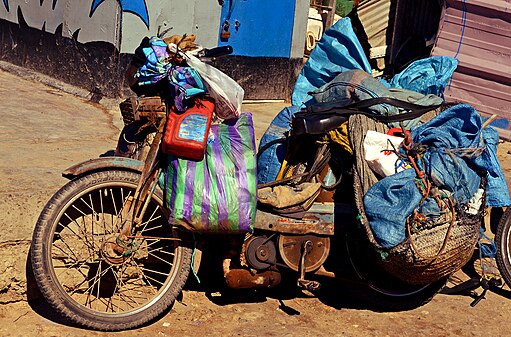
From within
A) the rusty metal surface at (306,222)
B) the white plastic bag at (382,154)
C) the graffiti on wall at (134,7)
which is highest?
the graffiti on wall at (134,7)

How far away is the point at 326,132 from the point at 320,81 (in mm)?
794

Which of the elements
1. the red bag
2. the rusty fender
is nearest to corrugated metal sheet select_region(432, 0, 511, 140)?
the rusty fender

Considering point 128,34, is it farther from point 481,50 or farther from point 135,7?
point 481,50

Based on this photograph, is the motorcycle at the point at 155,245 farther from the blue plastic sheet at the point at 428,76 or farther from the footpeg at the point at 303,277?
the blue plastic sheet at the point at 428,76

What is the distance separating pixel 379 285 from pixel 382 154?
88cm

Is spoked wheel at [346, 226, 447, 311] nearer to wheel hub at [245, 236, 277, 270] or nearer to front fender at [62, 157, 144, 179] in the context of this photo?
wheel hub at [245, 236, 277, 270]

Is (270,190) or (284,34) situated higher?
(284,34)

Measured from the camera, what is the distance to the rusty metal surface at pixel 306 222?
4.11 metres

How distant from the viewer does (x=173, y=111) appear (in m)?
3.94

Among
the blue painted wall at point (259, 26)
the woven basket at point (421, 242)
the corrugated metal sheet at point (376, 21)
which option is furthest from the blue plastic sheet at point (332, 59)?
the corrugated metal sheet at point (376, 21)

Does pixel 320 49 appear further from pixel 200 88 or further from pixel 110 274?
pixel 110 274

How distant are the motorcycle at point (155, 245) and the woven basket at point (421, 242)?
14 centimetres

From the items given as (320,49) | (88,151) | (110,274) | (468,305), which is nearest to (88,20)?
(88,151)

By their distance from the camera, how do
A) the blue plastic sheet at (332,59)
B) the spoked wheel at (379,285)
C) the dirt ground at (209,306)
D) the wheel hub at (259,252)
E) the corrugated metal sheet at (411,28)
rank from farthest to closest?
1. the corrugated metal sheet at (411,28)
2. the blue plastic sheet at (332,59)
3. the spoked wheel at (379,285)
4. the wheel hub at (259,252)
5. the dirt ground at (209,306)
